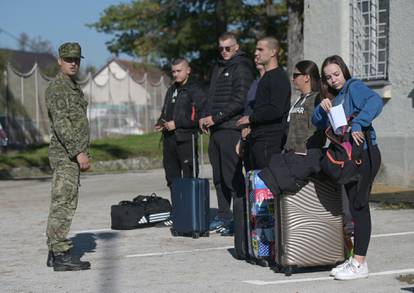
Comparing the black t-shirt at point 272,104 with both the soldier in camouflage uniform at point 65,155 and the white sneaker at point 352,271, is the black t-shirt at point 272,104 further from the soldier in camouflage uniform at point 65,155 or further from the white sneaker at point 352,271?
the white sneaker at point 352,271

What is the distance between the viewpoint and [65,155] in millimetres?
8273

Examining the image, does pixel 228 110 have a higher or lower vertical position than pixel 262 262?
higher

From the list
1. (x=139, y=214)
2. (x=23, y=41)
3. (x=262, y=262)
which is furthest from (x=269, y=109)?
(x=23, y=41)

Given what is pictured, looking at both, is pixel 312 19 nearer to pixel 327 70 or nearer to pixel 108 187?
pixel 108 187

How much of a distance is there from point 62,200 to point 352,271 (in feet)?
8.95

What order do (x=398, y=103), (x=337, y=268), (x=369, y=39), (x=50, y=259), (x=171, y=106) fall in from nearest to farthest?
(x=337, y=268) → (x=50, y=259) → (x=171, y=106) → (x=398, y=103) → (x=369, y=39)

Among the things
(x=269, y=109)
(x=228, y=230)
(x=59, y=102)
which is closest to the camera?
(x=59, y=102)

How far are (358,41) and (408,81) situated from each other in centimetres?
151

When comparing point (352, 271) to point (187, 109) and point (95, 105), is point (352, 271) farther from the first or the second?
point (95, 105)

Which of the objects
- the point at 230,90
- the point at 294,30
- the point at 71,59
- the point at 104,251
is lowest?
the point at 104,251

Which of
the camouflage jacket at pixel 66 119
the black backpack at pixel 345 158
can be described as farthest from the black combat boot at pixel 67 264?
the black backpack at pixel 345 158

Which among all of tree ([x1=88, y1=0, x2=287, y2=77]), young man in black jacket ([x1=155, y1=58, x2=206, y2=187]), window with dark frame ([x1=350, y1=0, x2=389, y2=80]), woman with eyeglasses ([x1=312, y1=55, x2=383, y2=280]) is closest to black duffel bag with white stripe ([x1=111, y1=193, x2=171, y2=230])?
young man in black jacket ([x1=155, y1=58, x2=206, y2=187])

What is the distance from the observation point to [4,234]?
35.8ft

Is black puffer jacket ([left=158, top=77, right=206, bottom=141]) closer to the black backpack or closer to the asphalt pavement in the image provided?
the asphalt pavement
